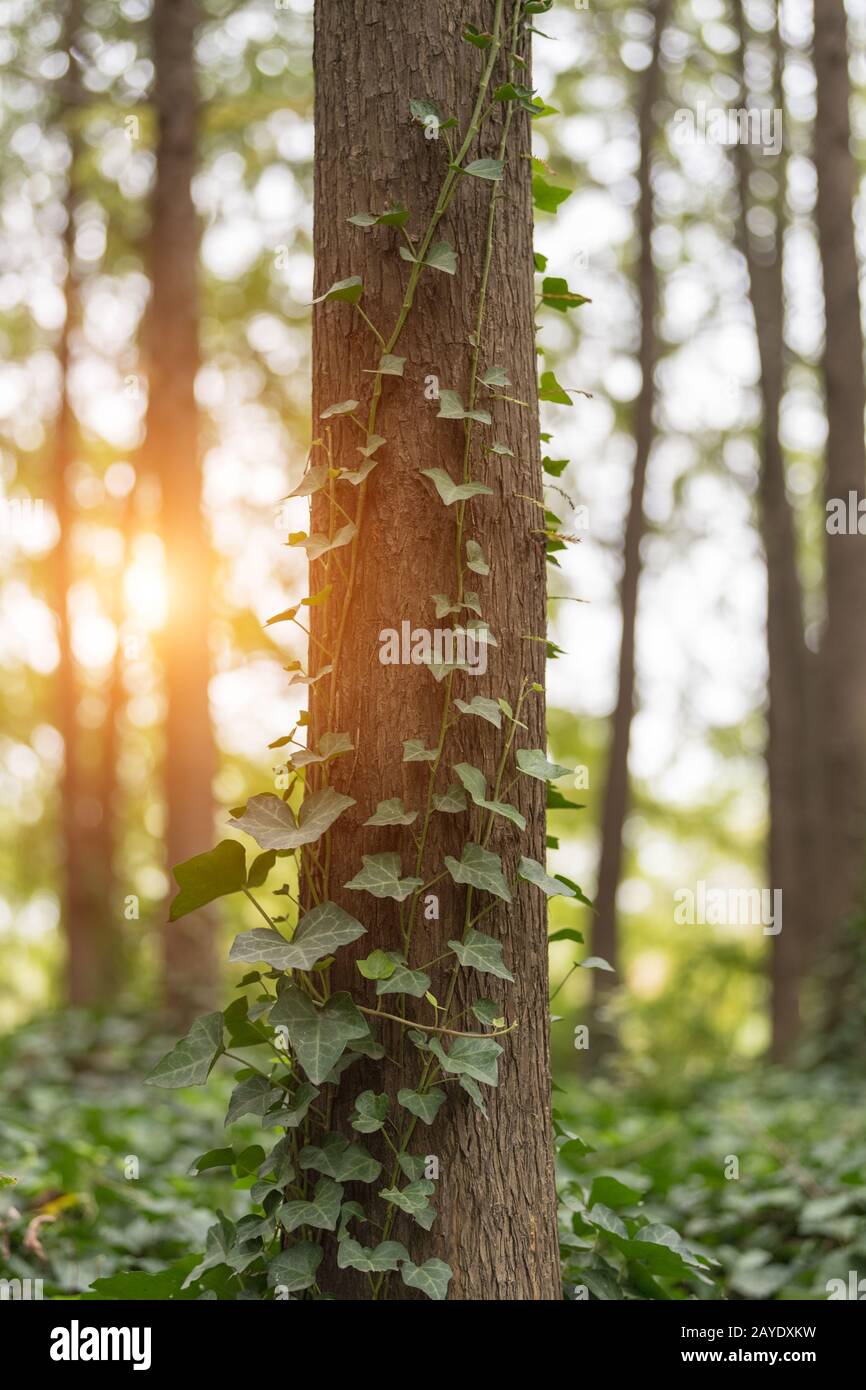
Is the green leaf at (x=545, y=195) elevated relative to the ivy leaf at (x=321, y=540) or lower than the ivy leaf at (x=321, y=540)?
elevated

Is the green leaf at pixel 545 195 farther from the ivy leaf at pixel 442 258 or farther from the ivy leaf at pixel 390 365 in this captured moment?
the ivy leaf at pixel 390 365

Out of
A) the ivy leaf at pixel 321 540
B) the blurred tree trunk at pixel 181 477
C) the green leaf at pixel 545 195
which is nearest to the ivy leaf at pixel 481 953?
the ivy leaf at pixel 321 540

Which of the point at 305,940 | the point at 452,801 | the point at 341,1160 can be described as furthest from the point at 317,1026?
the point at 452,801

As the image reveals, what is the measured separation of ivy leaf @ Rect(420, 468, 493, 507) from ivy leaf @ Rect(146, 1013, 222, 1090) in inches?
42.4

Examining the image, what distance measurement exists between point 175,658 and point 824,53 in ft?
23.7

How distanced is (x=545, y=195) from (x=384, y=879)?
1.69 metres

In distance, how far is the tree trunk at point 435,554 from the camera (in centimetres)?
242

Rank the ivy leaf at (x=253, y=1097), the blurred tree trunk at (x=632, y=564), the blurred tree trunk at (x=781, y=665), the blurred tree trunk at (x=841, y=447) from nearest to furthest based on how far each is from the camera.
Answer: the ivy leaf at (x=253, y=1097) < the blurred tree trunk at (x=841, y=447) < the blurred tree trunk at (x=632, y=564) < the blurred tree trunk at (x=781, y=665)

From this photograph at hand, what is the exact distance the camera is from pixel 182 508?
→ 974 centimetres

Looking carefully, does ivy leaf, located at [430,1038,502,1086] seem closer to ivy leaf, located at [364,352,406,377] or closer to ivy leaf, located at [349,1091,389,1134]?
ivy leaf, located at [349,1091,389,1134]

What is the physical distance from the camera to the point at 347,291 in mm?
2529

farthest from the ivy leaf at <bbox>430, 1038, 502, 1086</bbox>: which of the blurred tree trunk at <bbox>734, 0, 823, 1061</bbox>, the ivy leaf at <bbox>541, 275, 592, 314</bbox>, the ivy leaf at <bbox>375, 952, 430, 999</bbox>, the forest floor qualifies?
the blurred tree trunk at <bbox>734, 0, 823, 1061</bbox>

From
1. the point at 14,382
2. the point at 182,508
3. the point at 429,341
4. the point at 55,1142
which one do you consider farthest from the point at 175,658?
the point at 429,341

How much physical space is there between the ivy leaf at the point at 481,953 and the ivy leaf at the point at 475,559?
2.30ft
